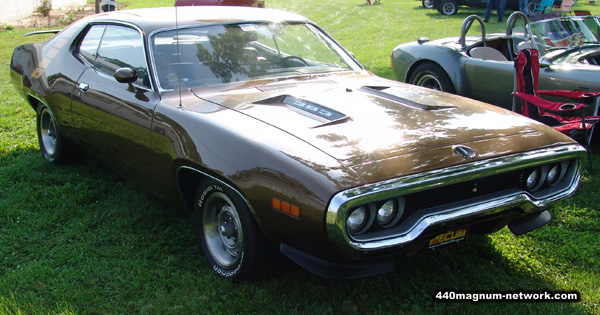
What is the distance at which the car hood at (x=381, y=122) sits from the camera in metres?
2.83

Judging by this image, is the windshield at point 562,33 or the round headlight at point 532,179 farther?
the windshield at point 562,33

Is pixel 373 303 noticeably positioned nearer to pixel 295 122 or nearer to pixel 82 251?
pixel 295 122

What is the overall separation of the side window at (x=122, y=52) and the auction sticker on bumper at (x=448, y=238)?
2.11m

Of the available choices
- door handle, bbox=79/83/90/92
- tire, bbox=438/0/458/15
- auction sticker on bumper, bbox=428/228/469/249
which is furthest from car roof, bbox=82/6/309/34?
tire, bbox=438/0/458/15

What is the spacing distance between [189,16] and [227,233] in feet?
6.00

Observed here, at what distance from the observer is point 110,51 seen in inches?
173

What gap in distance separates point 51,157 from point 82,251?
191cm

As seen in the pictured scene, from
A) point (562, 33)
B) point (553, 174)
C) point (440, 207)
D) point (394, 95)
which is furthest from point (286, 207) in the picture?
point (562, 33)

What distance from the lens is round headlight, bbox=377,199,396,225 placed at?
2.73 m

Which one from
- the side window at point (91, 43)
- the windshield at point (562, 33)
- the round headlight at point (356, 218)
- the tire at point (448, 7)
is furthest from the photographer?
the tire at point (448, 7)

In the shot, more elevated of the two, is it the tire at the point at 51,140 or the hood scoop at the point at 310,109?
the hood scoop at the point at 310,109

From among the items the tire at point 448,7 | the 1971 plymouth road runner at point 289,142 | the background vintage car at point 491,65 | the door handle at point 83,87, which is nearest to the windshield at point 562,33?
the background vintage car at point 491,65

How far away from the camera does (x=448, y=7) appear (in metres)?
19.6

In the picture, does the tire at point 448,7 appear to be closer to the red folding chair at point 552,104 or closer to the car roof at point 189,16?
the red folding chair at point 552,104
